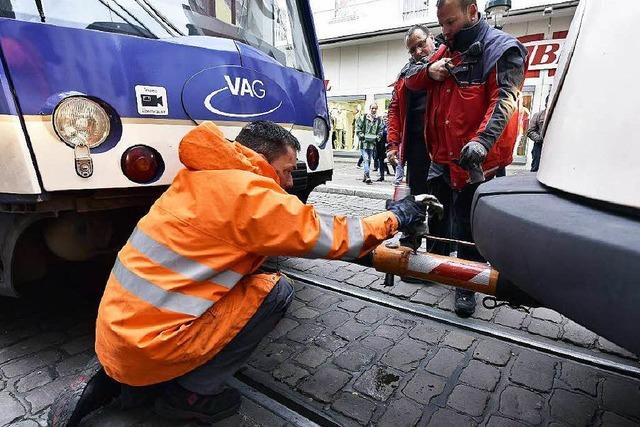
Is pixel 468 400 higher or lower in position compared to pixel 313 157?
lower

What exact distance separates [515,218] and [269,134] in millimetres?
1193

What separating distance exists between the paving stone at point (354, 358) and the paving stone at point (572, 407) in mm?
923

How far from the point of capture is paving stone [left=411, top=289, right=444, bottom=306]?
120 inches

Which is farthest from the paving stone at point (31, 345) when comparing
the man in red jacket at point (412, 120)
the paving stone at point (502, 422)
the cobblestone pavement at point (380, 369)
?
the man in red jacket at point (412, 120)

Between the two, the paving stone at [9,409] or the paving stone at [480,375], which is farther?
the paving stone at [480,375]

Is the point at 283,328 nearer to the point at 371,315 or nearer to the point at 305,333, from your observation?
the point at 305,333

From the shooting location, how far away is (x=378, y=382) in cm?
214

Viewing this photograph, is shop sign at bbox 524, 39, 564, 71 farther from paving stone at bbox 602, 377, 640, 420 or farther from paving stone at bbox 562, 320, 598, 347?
paving stone at bbox 602, 377, 640, 420

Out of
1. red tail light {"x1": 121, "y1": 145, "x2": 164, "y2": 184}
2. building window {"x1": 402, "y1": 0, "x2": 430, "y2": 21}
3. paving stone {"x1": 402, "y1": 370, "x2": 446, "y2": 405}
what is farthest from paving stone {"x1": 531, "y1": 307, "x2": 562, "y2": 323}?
building window {"x1": 402, "y1": 0, "x2": 430, "y2": 21}

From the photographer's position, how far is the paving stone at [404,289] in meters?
3.20

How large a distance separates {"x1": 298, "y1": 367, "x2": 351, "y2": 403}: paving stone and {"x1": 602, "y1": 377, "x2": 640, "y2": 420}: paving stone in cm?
127

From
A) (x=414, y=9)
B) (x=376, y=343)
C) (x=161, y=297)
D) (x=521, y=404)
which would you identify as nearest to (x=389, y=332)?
(x=376, y=343)

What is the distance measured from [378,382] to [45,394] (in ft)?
5.62

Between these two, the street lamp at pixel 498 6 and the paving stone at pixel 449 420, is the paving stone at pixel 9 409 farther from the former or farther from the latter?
the street lamp at pixel 498 6
